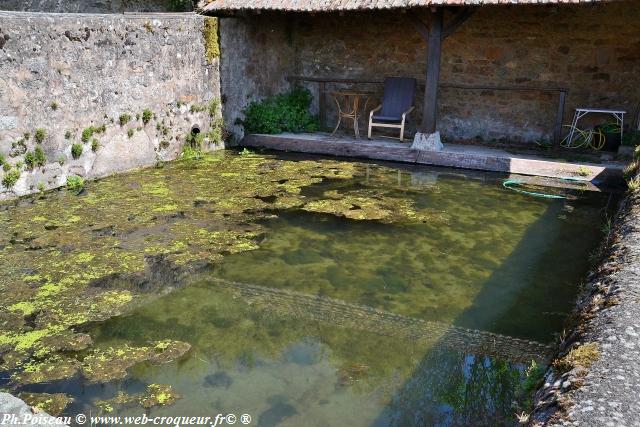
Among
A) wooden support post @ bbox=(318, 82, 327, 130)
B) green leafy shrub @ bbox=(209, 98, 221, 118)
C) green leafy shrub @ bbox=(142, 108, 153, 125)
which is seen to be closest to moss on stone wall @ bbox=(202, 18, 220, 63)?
green leafy shrub @ bbox=(209, 98, 221, 118)

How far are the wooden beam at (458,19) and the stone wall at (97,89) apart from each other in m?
3.33

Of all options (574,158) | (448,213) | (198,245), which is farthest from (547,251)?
(574,158)

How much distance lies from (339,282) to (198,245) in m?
1.32

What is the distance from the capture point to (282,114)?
9.31m

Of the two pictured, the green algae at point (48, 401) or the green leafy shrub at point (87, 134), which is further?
the green leafy shrub at point (87, 134)

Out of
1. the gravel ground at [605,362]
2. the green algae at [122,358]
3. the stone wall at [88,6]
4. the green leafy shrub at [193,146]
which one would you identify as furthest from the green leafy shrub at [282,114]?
the gravel ground at [605,362]

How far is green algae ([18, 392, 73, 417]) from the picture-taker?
9.12 feet

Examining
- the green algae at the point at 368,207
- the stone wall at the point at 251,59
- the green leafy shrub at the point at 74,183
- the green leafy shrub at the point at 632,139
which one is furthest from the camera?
the stone wall at the point at 251,59

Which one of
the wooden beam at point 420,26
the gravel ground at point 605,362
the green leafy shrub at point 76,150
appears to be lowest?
the gravel ground at point 605,362

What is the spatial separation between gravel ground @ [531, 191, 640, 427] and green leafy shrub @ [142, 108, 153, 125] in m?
5.80

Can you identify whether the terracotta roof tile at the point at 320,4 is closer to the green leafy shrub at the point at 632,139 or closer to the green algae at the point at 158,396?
the green leafy shrub at the point at 632,139

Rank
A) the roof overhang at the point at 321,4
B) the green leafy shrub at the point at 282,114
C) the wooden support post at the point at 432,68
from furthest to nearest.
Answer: the green leafy shrub at the point at 282,114 < the wooden support post at the point at 432,68 < the roof overhang at the point at 321,4

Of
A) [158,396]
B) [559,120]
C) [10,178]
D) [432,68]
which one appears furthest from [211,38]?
[158,396]

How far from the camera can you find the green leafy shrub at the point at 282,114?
9070mm
